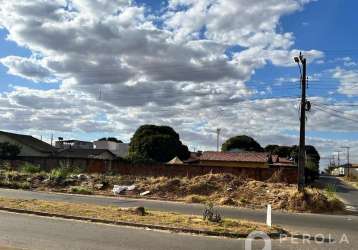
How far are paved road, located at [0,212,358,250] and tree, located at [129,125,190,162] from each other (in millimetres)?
67521

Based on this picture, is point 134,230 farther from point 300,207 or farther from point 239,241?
point 300,207

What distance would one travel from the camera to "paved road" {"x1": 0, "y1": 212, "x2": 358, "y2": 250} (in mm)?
11758

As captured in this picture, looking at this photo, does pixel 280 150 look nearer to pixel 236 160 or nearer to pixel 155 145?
pixel 155 145

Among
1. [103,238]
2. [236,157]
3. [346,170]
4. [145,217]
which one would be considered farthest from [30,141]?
[346,170]

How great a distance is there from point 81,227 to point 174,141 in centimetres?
7405

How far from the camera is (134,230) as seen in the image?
14680mm

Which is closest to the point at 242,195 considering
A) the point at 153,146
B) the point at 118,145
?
the point at 153,146

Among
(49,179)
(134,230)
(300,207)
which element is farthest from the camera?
(49,179)

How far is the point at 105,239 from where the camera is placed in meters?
12.7

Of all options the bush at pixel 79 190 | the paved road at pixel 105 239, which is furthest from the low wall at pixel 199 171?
the paved road at pixel 105 239

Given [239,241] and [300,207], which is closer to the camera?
[239,241]

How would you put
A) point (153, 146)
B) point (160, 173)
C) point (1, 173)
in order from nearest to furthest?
point (1, 173)
point (160, 173)
point (153, 146)

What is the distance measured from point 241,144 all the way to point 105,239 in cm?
11239

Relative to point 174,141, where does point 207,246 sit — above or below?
below
